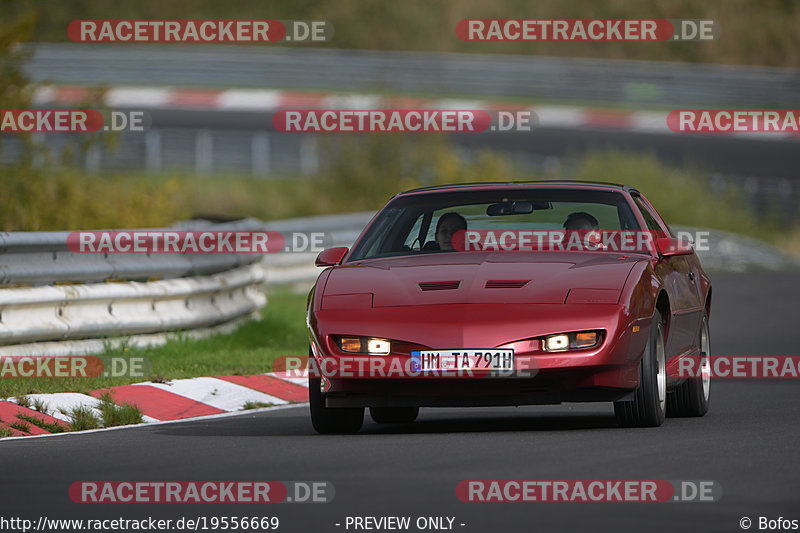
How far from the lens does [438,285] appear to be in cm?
1042

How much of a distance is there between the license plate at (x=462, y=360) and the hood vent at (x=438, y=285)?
1.52 ft

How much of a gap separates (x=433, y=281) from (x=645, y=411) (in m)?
1.43

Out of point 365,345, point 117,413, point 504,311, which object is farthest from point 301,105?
point 504,311

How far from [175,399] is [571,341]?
344 cm

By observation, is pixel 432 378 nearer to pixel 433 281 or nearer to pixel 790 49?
pixel 433 281

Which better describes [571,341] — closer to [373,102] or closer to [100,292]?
[100,292]

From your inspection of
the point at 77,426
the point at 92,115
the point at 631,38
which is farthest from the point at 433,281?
the point at 631,38

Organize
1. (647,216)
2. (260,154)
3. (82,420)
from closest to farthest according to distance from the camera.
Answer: (82,420) → (647,216) → (260,154)

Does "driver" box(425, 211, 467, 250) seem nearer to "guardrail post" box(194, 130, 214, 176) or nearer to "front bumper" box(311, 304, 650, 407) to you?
"front bumper" box(311, 304, 650, 407)

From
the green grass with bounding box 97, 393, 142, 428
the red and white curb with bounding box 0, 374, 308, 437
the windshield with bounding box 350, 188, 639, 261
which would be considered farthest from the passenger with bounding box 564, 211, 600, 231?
the green grass with bounding box 97, 393, 142, 428

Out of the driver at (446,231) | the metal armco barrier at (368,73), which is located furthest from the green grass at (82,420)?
the metal armco barrier at (368,73)

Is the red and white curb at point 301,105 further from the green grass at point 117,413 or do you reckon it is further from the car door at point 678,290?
the green grass at point 117,413

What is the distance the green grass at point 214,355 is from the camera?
40.8 ft

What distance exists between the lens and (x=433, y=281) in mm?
10477
